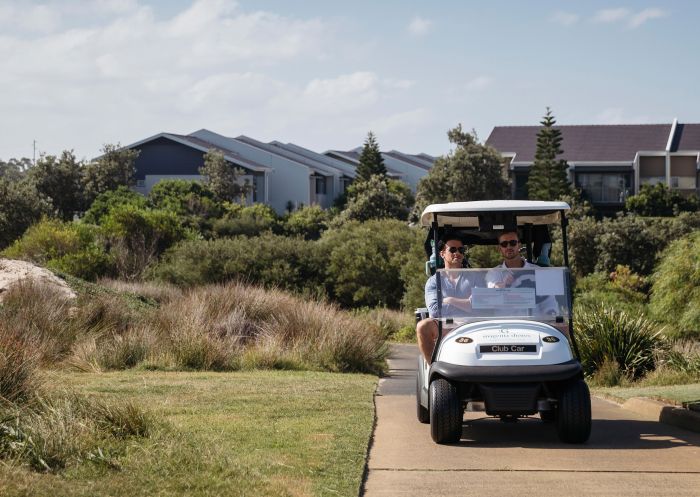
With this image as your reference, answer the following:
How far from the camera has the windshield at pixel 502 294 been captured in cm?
1021

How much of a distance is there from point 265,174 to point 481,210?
64.2 metres

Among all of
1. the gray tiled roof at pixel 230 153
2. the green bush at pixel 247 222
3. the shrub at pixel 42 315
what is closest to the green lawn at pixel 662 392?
the shrub at pixel 42 315

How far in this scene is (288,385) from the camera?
553 inches

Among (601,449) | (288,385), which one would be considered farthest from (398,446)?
(288,385)

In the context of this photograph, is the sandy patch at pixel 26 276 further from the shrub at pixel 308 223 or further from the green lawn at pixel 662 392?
the shrub at pixel 308 223

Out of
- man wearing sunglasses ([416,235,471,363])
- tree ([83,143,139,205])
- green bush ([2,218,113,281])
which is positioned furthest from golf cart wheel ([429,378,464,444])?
tree ([83,143,139,205])

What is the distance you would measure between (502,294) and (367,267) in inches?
1152

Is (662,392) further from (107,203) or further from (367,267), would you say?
(107,203)

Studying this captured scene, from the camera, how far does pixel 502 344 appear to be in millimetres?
9570

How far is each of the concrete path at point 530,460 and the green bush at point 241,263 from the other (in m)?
25.2

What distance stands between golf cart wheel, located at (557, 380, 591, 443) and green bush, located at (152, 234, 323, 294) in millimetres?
26328

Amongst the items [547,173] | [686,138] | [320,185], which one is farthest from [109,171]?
[686,138]

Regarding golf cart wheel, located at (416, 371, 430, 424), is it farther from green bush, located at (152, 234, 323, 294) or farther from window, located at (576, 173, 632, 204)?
window, located at (576, 173, 632, 204)

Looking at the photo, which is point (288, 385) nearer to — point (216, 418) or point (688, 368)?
point (216, 418)
